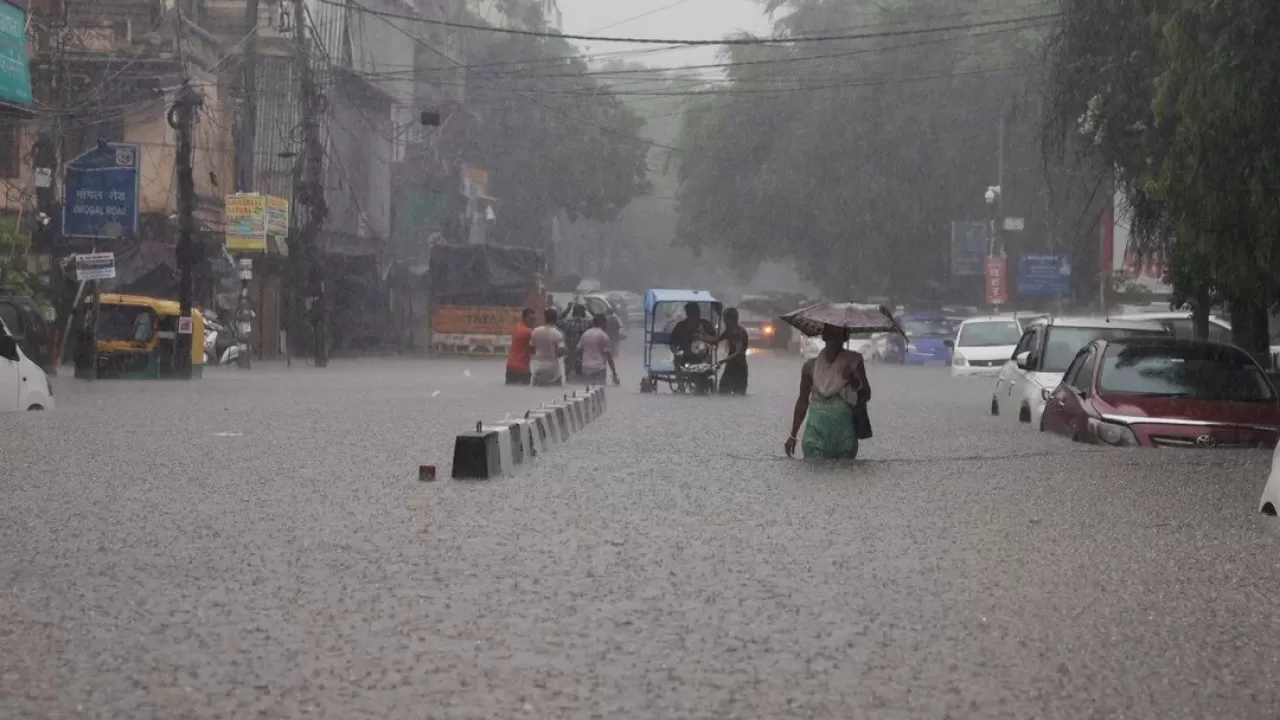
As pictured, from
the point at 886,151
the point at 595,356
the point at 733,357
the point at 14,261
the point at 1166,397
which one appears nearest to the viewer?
the point at 1166,397

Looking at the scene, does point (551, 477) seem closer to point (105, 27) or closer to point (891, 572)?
point (891, 572)

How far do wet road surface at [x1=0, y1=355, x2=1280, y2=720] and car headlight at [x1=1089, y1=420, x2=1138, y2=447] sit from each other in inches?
17.7

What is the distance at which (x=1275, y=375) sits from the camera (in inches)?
966

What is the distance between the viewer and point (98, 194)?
1469 inches

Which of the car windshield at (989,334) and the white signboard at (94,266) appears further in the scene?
the car windshield at (989,334)

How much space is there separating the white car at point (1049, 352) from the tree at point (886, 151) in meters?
35.7

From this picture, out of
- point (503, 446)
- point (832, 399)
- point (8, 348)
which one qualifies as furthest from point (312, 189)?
point (503, 446)

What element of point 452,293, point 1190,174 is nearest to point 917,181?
point 452,293

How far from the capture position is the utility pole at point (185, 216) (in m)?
37.0

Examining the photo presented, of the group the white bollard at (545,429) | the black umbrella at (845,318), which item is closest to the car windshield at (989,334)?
the white bollard at (545,429)

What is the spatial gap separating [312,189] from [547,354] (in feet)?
46.4

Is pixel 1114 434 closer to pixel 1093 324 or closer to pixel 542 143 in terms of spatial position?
pixel 1093 324

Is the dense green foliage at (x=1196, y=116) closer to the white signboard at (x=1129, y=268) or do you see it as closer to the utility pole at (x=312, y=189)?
the white signboard at (x=1129, y=268)

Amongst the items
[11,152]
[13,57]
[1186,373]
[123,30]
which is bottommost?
[1186,373]
